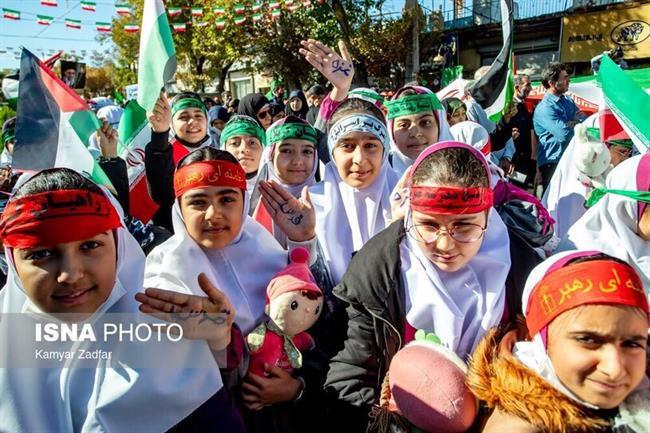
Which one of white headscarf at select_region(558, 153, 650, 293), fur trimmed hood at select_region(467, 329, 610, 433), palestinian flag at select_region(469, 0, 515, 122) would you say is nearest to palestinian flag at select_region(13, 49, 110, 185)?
fur trimmed hood at select_region(467, 329, 610, 433)

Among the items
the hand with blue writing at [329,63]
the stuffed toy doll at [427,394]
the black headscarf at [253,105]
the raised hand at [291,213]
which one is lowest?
the stuffed toy doll at [427,394]

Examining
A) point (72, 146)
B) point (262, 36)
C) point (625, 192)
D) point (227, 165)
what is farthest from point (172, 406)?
point (262, 36)

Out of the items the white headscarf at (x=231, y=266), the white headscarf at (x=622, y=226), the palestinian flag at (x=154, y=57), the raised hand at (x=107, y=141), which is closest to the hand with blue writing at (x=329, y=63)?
the palestinian flag at (x=154, y=57)

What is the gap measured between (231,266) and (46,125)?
4.90 ft

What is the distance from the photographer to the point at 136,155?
4.10 metres

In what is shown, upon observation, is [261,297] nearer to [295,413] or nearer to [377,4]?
[295,413]

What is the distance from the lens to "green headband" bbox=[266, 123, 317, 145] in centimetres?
338

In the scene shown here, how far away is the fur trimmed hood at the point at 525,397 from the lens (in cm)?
142

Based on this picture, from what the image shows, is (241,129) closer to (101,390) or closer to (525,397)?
(101,390)

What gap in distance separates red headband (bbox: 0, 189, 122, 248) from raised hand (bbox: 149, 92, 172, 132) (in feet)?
6.09

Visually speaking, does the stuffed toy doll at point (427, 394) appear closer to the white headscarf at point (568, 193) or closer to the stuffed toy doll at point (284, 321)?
the stuffed toy doll at point (284, 321)

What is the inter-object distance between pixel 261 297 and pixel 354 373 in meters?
0.55

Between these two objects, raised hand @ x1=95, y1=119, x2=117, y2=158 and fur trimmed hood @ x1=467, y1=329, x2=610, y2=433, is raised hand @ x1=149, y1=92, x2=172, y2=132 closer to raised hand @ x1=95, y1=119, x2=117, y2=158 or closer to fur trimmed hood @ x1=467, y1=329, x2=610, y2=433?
raised hand @ x1=95, y1=119, x2=117, y2=158

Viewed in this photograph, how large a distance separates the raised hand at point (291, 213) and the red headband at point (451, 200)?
2.59 feet
